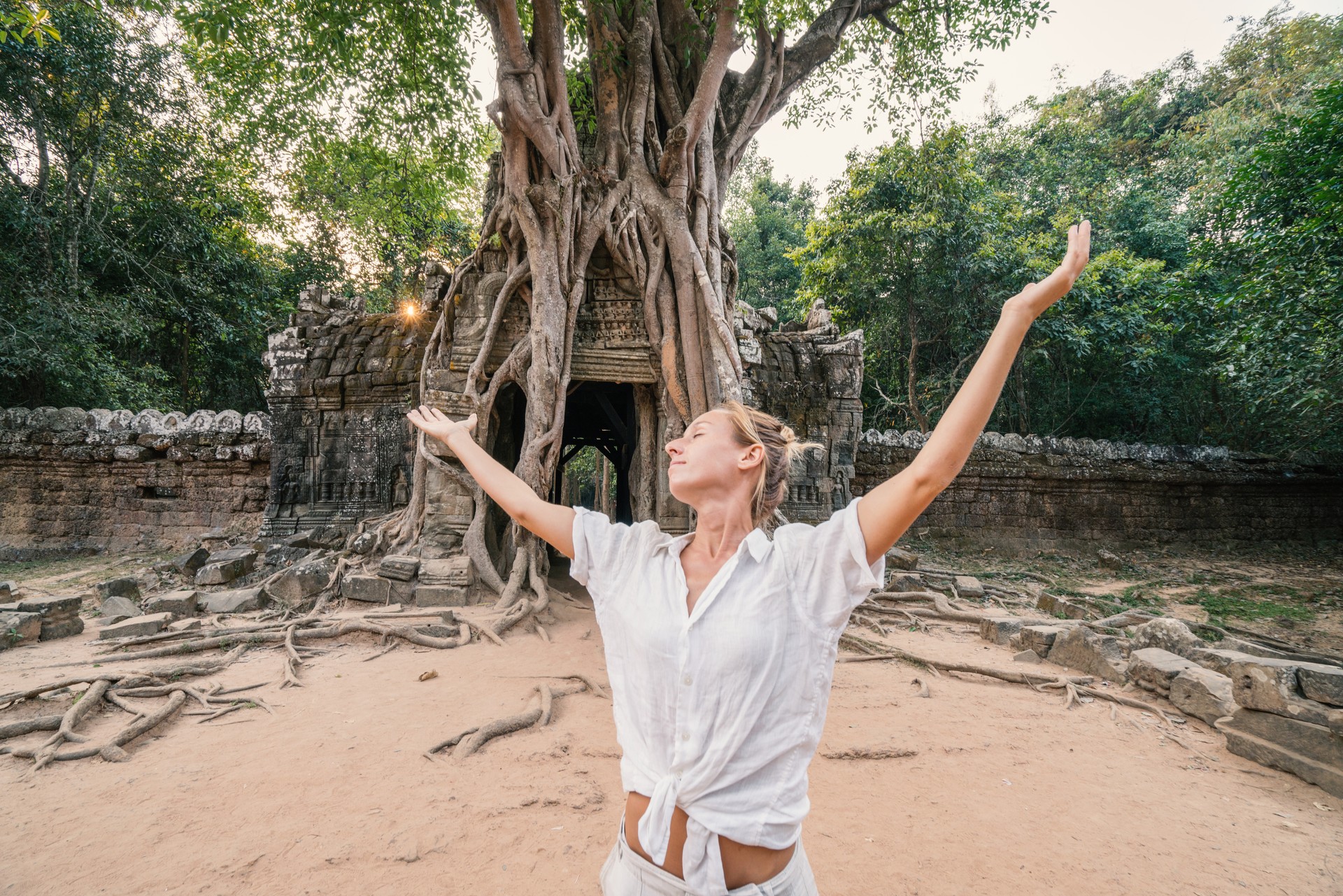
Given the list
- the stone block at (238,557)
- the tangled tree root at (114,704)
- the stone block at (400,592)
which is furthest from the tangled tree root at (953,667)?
the stone block at (238,557)

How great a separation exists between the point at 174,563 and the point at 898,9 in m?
10.7

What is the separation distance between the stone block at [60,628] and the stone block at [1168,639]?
7.79 metres

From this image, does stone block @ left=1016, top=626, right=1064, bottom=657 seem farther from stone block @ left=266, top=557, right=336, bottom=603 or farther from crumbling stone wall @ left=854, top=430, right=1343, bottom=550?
stone block @ left=266, top=557, right=336, bottom=603

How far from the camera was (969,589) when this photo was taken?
6801 mm

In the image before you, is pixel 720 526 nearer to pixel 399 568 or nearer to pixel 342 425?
pixel 399 568

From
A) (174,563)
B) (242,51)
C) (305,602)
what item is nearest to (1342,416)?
(305,602)

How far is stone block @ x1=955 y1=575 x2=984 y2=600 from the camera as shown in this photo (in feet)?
22.2

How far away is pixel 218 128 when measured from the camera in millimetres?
10000

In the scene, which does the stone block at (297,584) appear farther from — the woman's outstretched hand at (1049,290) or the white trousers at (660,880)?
the woman's outstretched hand at (1049,290)

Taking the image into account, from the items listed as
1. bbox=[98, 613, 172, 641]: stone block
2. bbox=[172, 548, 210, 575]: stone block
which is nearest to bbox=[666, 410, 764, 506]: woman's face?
bbox=[98, 613, 172, 641]: stone block

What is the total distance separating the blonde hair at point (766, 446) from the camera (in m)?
1.18

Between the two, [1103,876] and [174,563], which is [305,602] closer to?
[174,563]

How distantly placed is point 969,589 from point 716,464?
22.1 ft

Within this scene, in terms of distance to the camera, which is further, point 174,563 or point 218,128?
point 218,128
